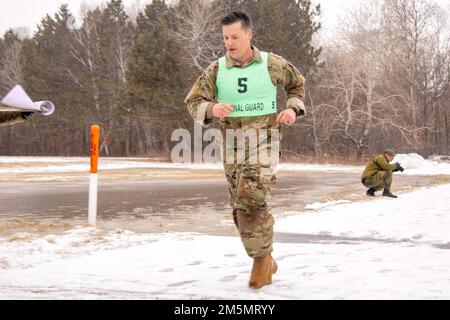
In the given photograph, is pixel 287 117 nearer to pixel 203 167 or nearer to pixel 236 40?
pixel 236 40

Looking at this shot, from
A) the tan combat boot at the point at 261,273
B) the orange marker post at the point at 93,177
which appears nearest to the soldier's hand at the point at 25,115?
the tan combat boot at the point at 261,273

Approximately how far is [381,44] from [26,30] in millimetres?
56334

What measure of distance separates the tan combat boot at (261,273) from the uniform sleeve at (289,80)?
3.52 feet

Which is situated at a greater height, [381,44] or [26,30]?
[26,30]

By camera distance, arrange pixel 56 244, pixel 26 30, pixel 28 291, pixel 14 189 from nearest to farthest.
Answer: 1. pixel 28 291
2. pixel 56 244
3. pixel 14 189
4. pixel 26 30

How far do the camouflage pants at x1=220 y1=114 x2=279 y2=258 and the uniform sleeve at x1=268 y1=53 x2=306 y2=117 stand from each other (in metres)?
0.21

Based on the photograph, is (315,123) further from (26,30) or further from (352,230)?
(26,30)

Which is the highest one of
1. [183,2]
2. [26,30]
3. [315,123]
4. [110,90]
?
[26,30]

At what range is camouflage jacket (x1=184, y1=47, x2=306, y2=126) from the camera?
388cm

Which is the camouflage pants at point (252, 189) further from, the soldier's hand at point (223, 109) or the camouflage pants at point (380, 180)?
the camouflage pants at point (380, 180)

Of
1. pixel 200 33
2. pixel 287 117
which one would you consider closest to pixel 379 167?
pixel 287 117
